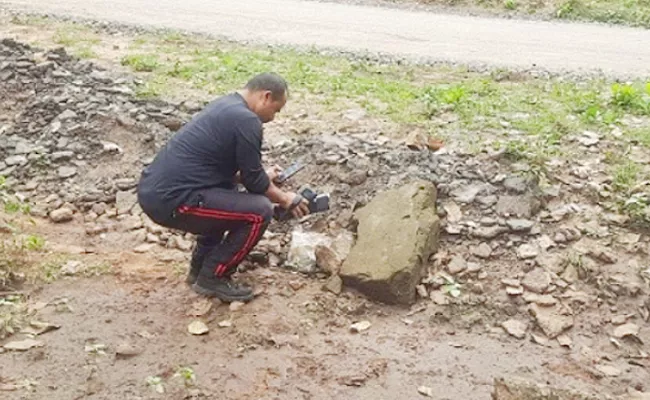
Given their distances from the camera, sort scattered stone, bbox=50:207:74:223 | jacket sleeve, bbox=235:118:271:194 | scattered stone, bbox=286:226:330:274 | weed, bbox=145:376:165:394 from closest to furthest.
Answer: weed, bbox=145:376:165:394
jacket sleeve, bbox=235:118:271:194
scattered stone, bbox=286:226:330:274
scattered stone, bbox=50:207:74:223

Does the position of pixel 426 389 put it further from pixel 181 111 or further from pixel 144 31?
pixel 144 31

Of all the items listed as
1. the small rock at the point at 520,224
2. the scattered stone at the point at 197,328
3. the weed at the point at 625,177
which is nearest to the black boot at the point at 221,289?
the scattered stone at the point at 197,328

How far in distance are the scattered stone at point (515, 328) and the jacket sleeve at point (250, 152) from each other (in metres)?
1.87

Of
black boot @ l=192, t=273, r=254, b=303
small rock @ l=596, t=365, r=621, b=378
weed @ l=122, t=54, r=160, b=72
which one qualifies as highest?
weed @ l=122, t=54, r=160, b=72

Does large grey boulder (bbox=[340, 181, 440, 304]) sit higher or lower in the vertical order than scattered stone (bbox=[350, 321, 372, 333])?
higher

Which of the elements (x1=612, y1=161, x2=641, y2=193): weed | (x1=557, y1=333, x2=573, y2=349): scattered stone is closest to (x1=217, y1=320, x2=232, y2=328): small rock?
(x1=557, y1=333, x2=573, y2=349): scattered stone

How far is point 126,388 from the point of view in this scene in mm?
4121

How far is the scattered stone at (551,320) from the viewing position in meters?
4.85

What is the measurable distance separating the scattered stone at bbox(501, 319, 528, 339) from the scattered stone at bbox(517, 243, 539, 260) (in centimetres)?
57

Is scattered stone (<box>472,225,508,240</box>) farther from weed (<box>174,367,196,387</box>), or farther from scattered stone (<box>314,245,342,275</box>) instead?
weed (<box>174,367,196,387</box>)

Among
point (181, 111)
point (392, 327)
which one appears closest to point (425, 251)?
point (392, 327)

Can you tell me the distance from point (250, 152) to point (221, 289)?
1013mm

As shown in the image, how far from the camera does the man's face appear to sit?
15.1 ft

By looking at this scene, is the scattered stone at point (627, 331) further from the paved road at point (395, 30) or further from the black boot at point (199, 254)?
the paved road at point (395, 30)
